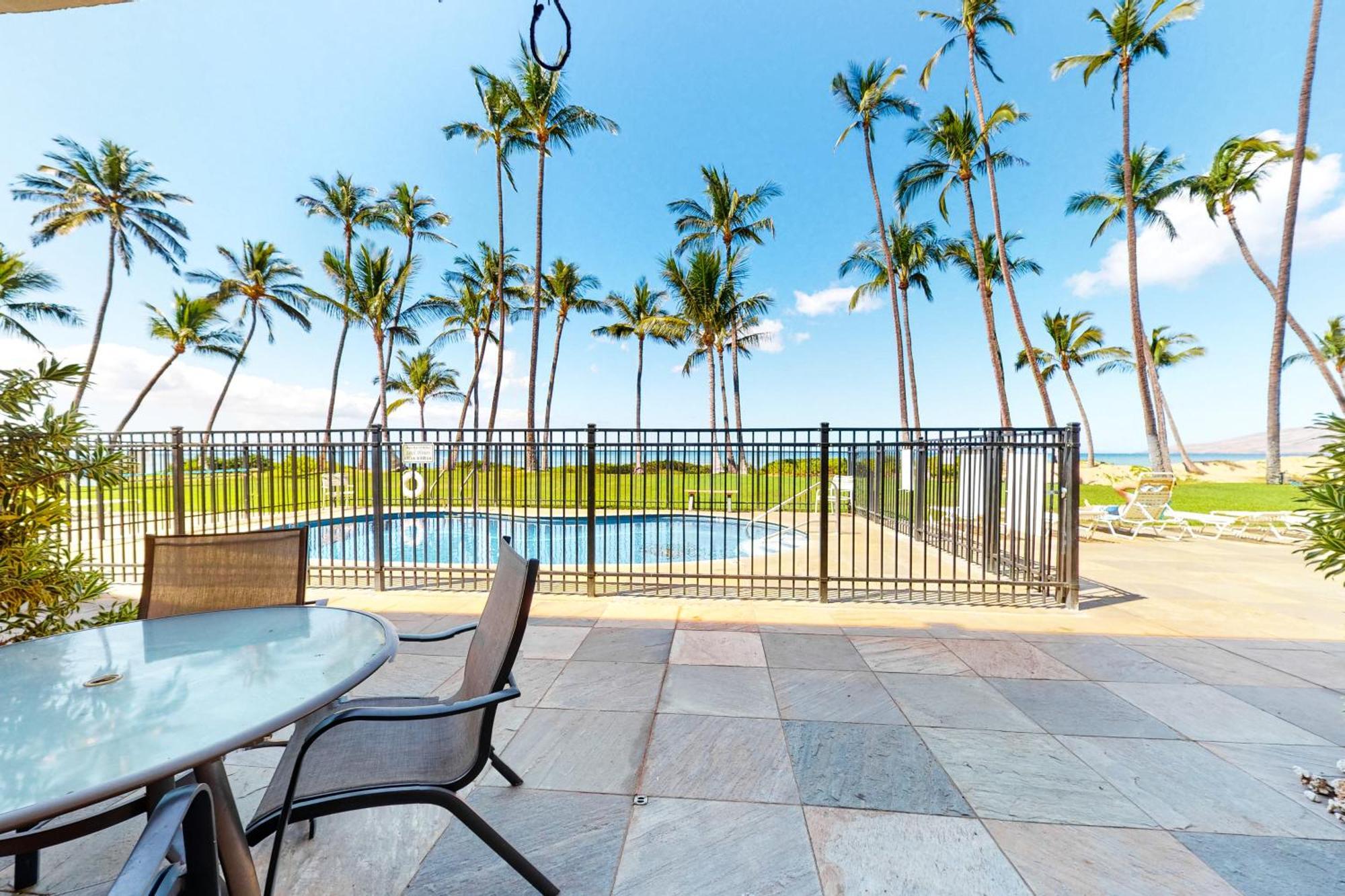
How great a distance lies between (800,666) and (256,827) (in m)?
2.90

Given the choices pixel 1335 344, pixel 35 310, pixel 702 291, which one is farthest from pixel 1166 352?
pixel 35 310

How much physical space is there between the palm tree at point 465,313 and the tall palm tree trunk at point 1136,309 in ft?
78.3

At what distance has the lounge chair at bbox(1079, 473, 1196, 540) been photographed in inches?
338

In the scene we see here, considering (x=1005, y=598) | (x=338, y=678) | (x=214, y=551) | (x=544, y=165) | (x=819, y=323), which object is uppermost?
(x=544, y=165)

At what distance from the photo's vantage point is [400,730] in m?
1.76

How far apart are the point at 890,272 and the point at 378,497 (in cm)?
1730

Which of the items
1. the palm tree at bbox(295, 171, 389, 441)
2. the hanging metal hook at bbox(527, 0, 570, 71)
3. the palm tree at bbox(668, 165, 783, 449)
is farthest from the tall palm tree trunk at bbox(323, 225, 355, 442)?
the hanging metal hook at bbox(527, 0, 570, 71)

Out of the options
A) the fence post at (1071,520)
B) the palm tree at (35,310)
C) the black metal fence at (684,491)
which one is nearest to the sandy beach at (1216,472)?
the black metal fence at (684,491)

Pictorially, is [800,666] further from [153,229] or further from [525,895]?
[153,229]

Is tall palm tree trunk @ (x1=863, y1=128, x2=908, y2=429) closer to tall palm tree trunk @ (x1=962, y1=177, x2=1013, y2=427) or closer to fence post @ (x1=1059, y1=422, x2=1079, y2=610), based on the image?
tall palm tree trunk @ (x1=962, y1=177, x2=1013, y2=427)

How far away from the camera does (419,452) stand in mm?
5406

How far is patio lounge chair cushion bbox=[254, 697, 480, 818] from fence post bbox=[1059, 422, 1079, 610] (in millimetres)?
5470

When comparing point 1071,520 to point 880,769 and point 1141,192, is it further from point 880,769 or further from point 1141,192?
point 1141,192

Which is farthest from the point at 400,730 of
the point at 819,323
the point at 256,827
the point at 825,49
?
the point at 819,323
